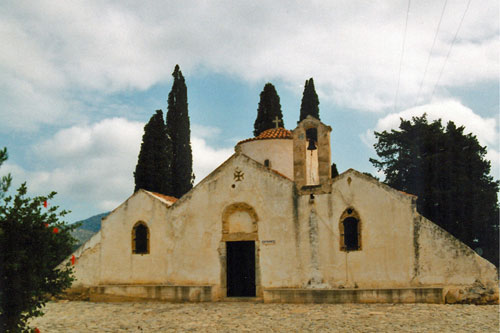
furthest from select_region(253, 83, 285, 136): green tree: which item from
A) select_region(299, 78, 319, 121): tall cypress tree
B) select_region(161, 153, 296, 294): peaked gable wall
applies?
select_region(161, 153, 296, 294): peaked gable wall

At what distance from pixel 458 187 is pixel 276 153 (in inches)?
515

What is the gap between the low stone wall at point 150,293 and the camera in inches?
609

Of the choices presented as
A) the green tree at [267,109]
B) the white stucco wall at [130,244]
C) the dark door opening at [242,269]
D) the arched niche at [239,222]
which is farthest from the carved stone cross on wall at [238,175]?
the green tree at [267,109]

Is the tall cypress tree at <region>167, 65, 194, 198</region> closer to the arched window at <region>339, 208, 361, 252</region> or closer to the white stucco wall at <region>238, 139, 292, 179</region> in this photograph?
the white stucco wall at <region>238, 139, 292, 179</region>

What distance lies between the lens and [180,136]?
29.8 meters

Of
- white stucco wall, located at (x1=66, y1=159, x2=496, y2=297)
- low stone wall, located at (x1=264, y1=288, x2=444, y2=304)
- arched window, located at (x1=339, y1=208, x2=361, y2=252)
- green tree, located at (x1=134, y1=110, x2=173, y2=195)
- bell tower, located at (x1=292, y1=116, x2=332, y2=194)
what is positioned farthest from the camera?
green tree, located at (x1=134, y1=110, x2=173, y2=195)

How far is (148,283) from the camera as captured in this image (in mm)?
16578

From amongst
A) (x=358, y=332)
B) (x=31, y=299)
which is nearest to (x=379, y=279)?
(x=358, y=332)

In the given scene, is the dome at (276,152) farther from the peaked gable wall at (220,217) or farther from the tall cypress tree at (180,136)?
the tall cypress tree at (180,136)

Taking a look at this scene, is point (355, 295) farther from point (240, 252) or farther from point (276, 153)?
point (276, 153)

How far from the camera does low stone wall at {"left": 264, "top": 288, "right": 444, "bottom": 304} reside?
43.7 feet

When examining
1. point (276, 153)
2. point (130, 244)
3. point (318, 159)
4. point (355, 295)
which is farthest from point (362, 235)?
point (130, 244)

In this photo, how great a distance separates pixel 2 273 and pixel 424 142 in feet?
91.3

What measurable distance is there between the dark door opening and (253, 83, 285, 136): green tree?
15.1 metres
